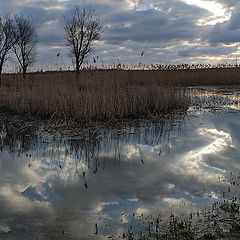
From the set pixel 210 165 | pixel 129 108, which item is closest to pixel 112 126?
pixel 129 108

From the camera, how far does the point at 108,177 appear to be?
12.1 ft

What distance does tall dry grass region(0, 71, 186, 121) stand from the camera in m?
7.57

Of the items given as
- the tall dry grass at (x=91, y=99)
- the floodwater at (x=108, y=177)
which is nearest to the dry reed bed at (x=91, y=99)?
the tall dry grass at (x=91, y=99)

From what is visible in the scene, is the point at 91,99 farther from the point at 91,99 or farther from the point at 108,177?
the point at 108,177

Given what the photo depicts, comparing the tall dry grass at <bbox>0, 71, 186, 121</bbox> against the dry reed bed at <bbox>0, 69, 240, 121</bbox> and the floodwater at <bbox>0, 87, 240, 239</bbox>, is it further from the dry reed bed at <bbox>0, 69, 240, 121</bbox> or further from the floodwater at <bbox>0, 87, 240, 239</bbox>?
the floodwater at <bbox>0, 87, 240, 239</bbox>

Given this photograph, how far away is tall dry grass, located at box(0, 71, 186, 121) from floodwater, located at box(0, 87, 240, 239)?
3.63 feet

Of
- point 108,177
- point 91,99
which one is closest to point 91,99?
point 91,99

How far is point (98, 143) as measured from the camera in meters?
5.39

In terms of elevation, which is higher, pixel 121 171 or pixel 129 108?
pixel 129 108

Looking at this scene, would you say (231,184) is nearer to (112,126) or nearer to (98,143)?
(98,143)

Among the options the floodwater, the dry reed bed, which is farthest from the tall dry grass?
the floodwater

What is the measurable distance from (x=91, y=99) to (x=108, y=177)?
4.31 m

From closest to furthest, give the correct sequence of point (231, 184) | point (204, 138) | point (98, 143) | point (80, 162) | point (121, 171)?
point (231, 184) < point (121, 171) < point (80, 162) < point (98, 143) < point (204, 138)

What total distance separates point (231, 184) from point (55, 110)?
5707 millimetres
